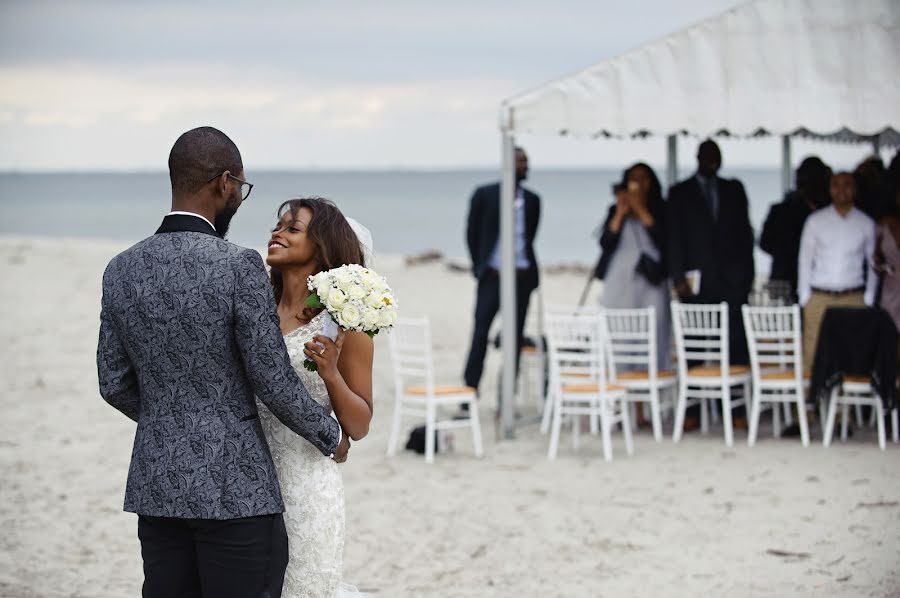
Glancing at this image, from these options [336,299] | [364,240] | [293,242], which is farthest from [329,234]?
[336,299]

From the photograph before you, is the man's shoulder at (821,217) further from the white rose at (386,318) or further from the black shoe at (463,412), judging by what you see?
the white rose at (386,318)

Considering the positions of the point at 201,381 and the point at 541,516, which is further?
the point at 541,516

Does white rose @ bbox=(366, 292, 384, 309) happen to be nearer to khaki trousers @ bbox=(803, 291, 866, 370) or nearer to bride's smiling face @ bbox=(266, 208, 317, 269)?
bride's smiling face @ bbox=(266, 208, 317, 269)

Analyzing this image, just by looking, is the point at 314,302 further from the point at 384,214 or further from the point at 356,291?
the point at 384,214

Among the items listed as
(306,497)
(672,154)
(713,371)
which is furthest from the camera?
(672,154)

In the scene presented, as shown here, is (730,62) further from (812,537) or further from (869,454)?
(812,537)

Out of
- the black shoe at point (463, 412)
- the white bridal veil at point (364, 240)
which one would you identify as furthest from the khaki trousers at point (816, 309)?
the white bridal veil at point (364, 240)

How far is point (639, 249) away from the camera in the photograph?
985 cm

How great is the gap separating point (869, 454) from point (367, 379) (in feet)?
20.3

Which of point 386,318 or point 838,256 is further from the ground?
point 838,256

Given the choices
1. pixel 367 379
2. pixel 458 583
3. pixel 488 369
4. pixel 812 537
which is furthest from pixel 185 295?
pixel 488 369

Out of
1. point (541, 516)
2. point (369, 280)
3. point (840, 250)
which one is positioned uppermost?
point (840, 250)

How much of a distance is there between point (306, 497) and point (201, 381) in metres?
0.59

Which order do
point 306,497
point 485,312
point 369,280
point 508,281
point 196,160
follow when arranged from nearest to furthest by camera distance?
point 196,160, point 369,280, point 306,497, point 508,281, point 485,312
